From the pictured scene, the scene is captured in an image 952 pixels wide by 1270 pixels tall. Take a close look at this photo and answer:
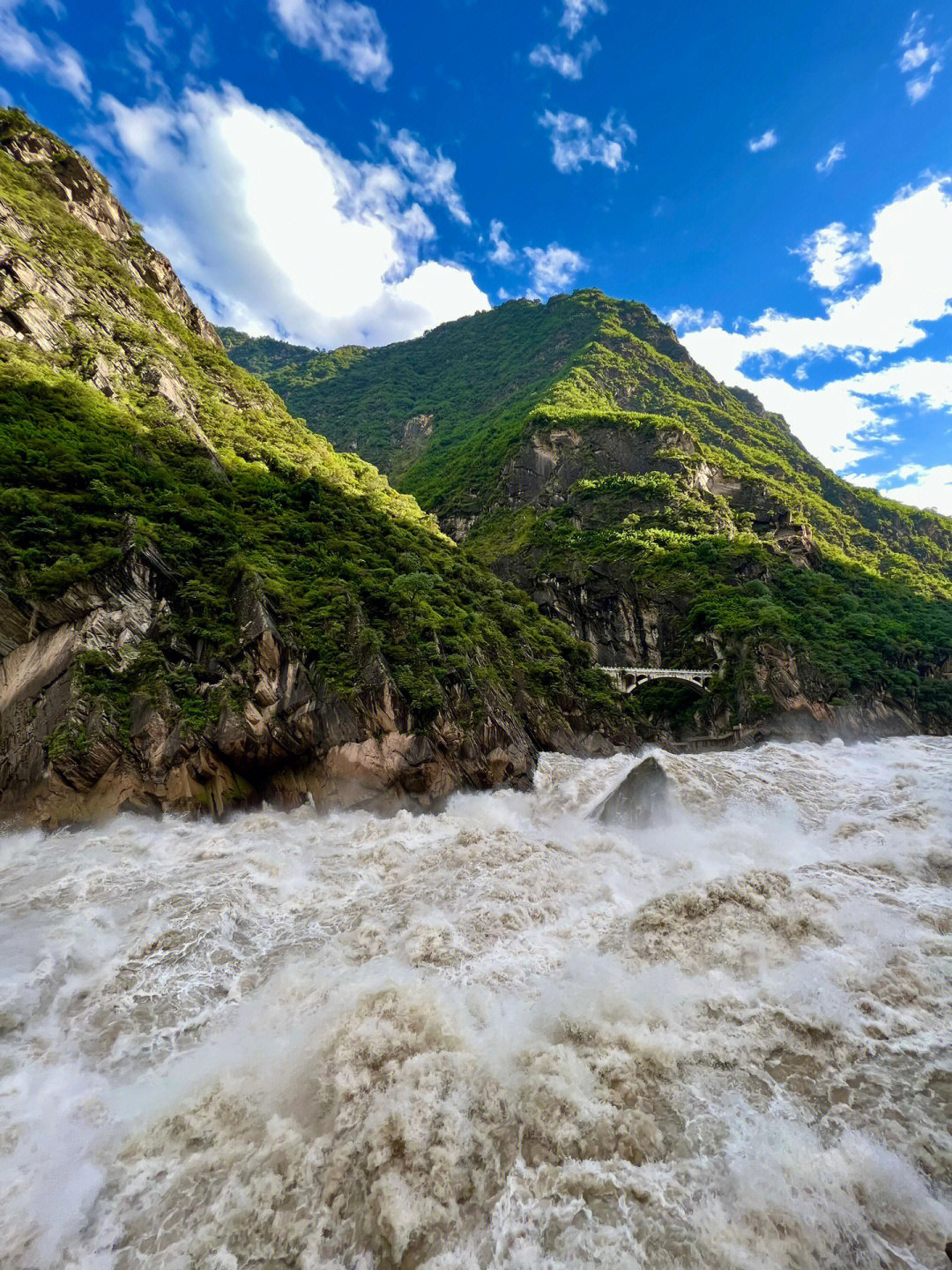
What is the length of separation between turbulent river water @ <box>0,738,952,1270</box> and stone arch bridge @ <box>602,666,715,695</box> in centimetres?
2967

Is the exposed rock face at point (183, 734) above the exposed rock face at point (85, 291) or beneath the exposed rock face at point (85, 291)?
beneath

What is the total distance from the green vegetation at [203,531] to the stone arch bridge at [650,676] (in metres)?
10.2

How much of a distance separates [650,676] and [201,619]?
3608 cm

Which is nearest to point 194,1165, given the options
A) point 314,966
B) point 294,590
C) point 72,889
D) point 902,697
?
point 314,966

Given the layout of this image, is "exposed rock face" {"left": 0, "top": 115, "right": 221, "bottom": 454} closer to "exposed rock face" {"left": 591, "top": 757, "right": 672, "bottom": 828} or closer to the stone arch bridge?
"exposed rock face" {"left": 591, "top": 757, "right": 672, "bottom": 828}

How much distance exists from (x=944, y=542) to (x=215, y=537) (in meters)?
115

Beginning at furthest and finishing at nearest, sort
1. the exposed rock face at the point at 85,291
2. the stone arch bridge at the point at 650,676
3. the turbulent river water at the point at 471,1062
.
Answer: the stone arch bridge at the point at 650,676 → the exposed rock face at the point at 85,291 → the turbulent river water at the point at 471,1062

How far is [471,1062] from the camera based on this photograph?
7402 mm

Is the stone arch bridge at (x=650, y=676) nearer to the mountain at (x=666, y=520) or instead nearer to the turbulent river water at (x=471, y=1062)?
the mountain at (x=666, y=520)

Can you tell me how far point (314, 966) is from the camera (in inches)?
391

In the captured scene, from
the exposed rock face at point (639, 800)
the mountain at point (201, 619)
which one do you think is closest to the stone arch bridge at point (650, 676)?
the mountain at point (201, 619)

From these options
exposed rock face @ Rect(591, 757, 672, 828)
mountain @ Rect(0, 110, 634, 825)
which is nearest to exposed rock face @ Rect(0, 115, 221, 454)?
mountain @ Rect(0, 110, 634, 825)

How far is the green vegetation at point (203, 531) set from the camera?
18.8m

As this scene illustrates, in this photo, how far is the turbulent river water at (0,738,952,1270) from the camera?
537 centimetres
